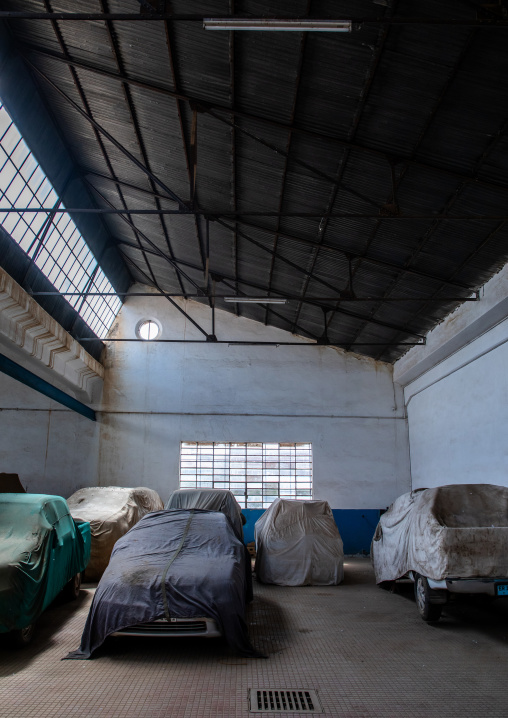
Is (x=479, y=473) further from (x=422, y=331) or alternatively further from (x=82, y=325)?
(x=82, y=325)

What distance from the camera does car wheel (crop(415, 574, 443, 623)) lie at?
671cm

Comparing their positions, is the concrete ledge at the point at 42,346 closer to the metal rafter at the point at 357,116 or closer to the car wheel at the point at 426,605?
the metal rafter at the point at 357,116

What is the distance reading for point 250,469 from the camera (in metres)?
15.9

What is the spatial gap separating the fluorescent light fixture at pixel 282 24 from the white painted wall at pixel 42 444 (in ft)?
42.1

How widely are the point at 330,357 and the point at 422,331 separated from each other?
3689 mm

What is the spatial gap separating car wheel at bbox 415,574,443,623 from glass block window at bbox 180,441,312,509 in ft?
28.8

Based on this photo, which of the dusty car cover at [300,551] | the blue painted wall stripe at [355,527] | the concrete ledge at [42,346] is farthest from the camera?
the blue painted wall stripe at [355,527]

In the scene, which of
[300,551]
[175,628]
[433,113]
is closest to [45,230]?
[433,113]

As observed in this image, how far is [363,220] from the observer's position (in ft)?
32.0

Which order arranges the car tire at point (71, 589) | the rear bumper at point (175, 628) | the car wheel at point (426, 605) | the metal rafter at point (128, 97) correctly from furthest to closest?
1. the car tire at point (71, 589)
2. the metal rafter at point (128, 97)
3. the car wheel at point (426, 605)
4. the rear bumper at point (175, 628)

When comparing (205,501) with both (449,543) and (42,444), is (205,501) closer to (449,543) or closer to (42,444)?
(449,543)

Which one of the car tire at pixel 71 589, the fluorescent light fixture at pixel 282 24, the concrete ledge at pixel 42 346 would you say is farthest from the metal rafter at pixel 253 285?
the fluorescent light fixture at pixel 282 24

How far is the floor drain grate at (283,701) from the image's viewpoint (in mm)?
4086

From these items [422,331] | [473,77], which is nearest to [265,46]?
[473,77]
